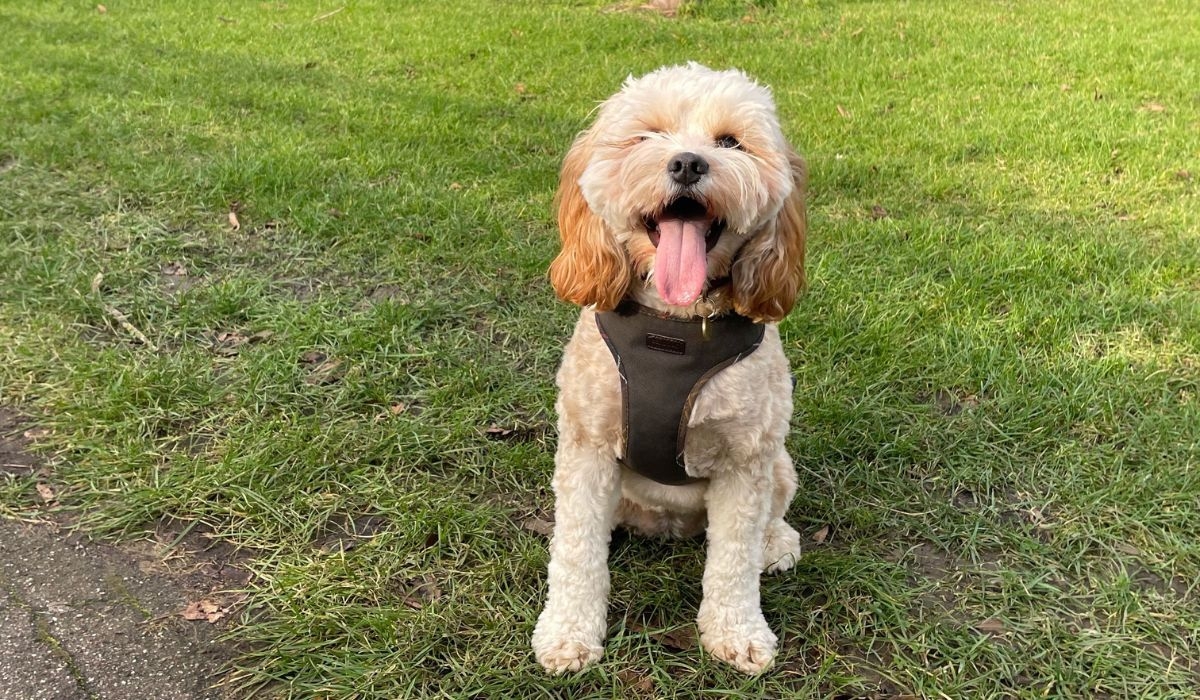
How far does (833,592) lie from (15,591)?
2921mm

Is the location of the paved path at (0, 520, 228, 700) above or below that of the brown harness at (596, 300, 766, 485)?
below

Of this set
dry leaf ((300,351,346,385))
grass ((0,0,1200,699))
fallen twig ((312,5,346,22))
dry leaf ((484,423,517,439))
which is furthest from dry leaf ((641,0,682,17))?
dry leaf ((484,423,517,439))

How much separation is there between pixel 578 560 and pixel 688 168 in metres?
1.33

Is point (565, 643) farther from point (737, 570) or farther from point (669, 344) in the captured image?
point (669, 344)

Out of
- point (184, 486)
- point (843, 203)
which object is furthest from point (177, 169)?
point (843, 203)

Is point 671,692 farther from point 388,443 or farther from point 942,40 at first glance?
point 942,40

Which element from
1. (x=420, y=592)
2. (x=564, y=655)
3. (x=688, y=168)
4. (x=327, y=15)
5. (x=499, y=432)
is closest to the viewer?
(x=688, y=168)

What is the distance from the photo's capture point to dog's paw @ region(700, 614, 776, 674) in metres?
2.83

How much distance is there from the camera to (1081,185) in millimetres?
6293

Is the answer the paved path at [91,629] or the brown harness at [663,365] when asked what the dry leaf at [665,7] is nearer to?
the brown harness at [663,365]

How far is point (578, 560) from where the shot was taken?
9.23 ft

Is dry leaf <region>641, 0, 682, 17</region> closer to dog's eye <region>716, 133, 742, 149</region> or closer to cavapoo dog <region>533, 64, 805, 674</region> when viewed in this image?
cavapoo dog <region>533, 64, 805, 674</region>

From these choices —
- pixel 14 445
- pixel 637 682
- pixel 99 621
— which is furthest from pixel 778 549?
pixel 14 445

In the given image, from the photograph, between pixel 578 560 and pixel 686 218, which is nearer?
pixel 686 218
